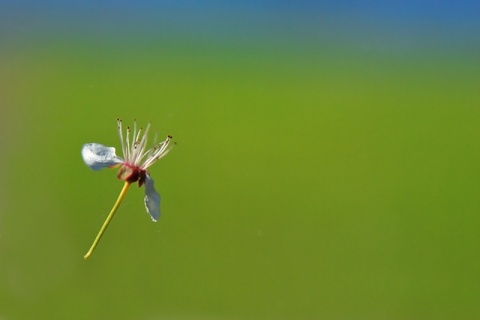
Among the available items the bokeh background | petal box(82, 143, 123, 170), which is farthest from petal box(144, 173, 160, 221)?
the bokeh background

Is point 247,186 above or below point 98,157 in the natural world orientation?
above

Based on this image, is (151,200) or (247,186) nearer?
(151,200)

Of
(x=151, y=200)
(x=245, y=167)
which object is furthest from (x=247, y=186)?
(x=151, y=200)

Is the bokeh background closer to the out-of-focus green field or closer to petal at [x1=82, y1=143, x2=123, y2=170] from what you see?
the out-of-focus green field

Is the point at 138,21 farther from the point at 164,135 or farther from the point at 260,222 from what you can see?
the point at 260,222

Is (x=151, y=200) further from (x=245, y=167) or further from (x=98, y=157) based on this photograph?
(x=245, y=167)
